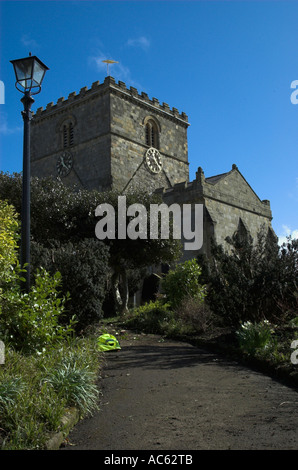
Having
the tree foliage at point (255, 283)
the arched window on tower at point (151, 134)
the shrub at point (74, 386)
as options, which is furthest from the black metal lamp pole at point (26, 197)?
the arched window on tower at point (151, 134)

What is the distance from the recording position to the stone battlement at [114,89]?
3281 centimetres

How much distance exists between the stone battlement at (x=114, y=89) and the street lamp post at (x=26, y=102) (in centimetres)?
2537

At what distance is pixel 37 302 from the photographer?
7262 mm

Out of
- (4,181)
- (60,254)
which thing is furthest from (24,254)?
(4,181)

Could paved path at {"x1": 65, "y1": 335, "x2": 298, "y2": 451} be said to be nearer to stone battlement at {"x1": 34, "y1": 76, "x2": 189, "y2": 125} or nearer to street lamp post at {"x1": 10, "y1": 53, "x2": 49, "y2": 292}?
street lamp post at {"x1": 10, "y1": 53, "x2": 49, "y2": 292}

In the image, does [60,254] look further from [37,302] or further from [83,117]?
[83,117]

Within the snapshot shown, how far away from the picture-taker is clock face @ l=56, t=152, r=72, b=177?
114 ft

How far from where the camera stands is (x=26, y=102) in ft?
27.2

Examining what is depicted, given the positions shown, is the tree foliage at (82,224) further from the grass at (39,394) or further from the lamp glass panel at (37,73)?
the grass at (39,394)

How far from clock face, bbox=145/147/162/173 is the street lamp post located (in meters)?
26.8

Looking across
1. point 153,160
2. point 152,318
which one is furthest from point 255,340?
point 153,160

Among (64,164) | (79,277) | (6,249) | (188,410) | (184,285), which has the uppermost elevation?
(64,164)

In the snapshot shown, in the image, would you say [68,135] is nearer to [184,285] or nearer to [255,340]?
[184,285]

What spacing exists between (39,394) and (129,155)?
29.3 m
